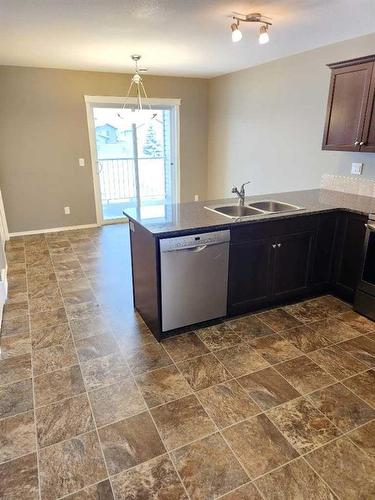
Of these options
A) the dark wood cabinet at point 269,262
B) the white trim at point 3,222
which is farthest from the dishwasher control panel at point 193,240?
the white trim at point 3,222

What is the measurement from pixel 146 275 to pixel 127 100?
13.1 feet

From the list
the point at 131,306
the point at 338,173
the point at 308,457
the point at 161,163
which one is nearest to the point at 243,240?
the point at 131,306

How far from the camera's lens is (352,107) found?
9.92 feet

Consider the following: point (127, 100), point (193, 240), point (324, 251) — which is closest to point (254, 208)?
point (324, 251)

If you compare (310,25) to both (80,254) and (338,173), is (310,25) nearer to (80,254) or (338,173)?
(338,173)

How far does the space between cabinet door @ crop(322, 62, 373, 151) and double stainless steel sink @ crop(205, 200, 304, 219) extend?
31.8 inches

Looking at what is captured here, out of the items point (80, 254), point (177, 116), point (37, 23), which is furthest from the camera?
point (177, 116)

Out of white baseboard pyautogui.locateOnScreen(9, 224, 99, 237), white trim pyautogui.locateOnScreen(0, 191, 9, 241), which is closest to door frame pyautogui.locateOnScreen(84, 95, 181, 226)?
white baseboard pyautogui.locateOnScreen(9, 224, 99, 237)

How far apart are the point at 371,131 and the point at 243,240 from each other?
1.54m

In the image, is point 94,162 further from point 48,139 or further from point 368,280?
point 368,280

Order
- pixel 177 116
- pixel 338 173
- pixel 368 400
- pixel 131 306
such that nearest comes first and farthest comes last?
pixel 368 400
pixel 131 306
pixel 338 173
pixel 177 116

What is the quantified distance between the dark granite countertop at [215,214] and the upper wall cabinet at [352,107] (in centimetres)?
50

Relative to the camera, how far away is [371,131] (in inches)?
114

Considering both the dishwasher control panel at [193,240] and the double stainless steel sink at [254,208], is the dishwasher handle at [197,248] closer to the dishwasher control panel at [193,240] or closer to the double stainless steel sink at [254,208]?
the dishwasher control panel at [193,240]
